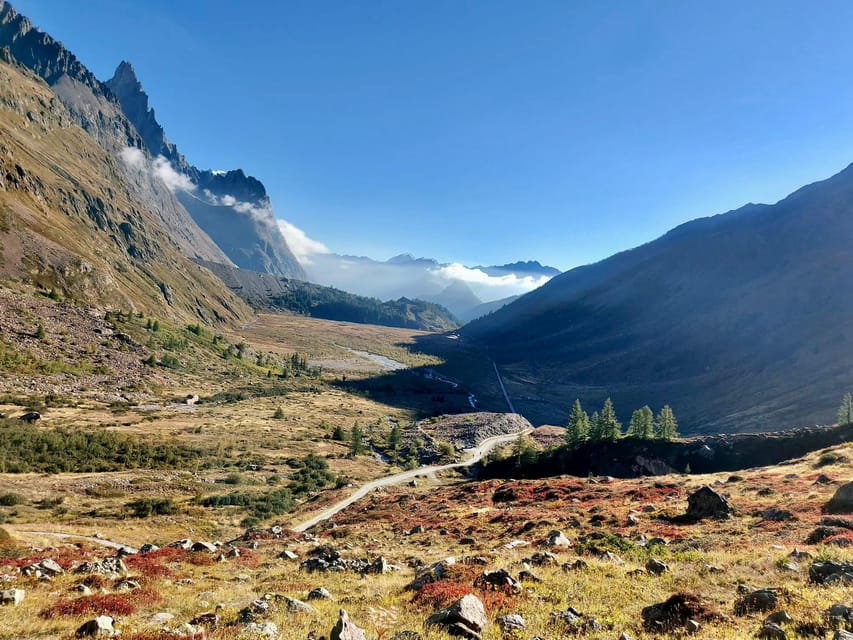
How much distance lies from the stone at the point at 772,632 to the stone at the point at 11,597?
23.4 metres

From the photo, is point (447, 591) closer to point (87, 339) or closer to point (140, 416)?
point (140, 416)

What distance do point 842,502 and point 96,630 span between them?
38758mm

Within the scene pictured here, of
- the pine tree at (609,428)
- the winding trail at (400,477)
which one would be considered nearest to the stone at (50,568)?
the winding trail at (400,477)

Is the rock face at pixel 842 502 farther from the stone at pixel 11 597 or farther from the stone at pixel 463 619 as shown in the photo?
the stone at pixel 11 597

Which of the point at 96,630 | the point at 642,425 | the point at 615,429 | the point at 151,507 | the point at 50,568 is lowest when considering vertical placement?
the point at 151,507

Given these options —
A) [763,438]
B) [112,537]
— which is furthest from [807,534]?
[763,438]

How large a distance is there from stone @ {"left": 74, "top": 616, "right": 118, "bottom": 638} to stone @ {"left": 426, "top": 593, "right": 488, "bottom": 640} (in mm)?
9066

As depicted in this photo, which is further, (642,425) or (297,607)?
(642,425)

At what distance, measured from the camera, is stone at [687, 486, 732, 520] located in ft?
96.8

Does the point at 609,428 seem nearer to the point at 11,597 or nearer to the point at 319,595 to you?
the point at 319,595

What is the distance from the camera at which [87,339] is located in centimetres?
13688

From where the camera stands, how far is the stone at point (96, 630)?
38.7ft

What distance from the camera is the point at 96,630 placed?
12.0 m

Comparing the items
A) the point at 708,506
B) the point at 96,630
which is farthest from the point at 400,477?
the point at 96,630
